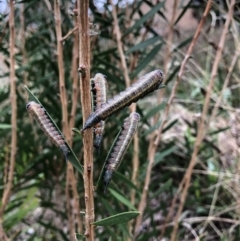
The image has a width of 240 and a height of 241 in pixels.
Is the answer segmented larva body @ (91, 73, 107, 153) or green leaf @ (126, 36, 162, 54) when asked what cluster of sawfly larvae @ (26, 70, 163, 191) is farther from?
green leaf @ (126, 36, 162, 54)

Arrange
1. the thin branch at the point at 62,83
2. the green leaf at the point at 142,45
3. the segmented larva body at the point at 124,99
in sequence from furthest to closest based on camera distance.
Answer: the green leaf at the point at 142,45, the thin branch at the point at 62,83, the segmented larva body at the point at 124,99

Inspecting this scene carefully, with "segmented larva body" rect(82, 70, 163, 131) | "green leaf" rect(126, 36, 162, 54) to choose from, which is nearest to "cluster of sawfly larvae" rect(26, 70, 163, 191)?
"segmented larva body" rect(82, 70, 163, 131)

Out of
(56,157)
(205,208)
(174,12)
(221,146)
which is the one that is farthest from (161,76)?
(221,146)

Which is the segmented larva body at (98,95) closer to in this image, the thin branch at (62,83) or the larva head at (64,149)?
the larva head at (64,149)

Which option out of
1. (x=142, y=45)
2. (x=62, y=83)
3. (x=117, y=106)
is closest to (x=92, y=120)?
(x=117, y=106)

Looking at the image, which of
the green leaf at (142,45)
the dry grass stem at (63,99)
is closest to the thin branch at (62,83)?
the dry grass stem at (63,99)

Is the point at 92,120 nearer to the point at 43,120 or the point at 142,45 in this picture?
the point at 43,120
